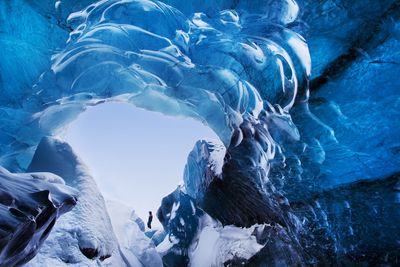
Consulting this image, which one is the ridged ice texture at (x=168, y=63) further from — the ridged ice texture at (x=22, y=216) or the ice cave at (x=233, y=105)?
the ridged ice texture at (x=22, y=216)

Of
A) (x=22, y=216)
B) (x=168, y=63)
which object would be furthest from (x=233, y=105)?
(x=22, y=216)

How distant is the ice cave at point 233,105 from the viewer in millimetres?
2658

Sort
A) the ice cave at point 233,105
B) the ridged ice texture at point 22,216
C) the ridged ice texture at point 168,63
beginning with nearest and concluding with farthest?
the ridged ice texture at point 22,216, the ice cave at point 233,105, the ridged ice texture at point 168,63

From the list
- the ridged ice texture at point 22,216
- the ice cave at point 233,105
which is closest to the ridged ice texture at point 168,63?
the ice cave at point 233,105

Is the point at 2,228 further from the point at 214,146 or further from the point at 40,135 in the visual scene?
the point at 214,146

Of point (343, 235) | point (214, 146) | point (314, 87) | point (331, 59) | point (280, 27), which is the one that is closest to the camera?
point (280, 27)

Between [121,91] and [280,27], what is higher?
[280,27]

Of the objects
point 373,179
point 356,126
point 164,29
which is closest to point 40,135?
point 164,29

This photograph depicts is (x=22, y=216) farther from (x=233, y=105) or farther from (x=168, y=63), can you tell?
(x=233, y=105)

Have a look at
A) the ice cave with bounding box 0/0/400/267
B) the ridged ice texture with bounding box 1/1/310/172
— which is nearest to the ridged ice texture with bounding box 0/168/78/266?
the ice cave with bounding box 0/0/400/267

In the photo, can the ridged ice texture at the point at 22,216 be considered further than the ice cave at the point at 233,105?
No

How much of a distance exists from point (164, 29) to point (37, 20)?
1130 mm

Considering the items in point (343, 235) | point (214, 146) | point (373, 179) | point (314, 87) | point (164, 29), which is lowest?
point (343, 235)

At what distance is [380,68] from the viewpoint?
3002mm
